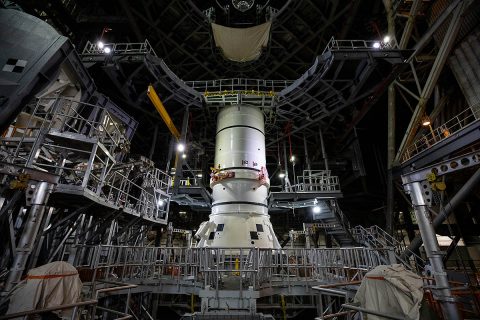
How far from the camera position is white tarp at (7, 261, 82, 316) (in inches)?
159

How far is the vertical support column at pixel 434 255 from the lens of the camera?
233 inches

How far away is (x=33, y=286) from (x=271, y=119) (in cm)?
1805

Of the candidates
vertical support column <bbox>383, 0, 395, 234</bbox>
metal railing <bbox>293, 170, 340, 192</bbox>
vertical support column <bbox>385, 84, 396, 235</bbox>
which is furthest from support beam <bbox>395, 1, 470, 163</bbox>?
metal railing <bbox>293, 170, 340, 192</bbox>

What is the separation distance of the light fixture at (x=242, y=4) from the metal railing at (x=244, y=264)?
22068 mm

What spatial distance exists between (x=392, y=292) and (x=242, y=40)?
21440 millimetres

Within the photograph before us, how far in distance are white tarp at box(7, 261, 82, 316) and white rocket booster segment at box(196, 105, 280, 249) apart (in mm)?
7921

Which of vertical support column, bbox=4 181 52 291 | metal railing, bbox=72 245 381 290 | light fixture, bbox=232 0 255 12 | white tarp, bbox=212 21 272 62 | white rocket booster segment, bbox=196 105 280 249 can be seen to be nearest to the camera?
vertical support column, bbox=4 181 52 291

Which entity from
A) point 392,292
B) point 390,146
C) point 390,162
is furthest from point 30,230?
point 390,146

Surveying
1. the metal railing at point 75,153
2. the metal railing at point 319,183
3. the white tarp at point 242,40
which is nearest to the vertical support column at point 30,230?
the metal railing at point 75,153

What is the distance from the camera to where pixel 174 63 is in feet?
81.4

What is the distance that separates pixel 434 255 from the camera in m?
6.54

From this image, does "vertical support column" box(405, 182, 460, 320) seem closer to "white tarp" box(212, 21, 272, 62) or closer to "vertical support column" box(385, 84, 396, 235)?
"vertical support column" box(385, 84, 396, 235)

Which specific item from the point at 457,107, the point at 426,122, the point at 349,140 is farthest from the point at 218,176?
the point at 457,107

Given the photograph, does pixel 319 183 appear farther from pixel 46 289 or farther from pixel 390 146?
pixel 46 289
